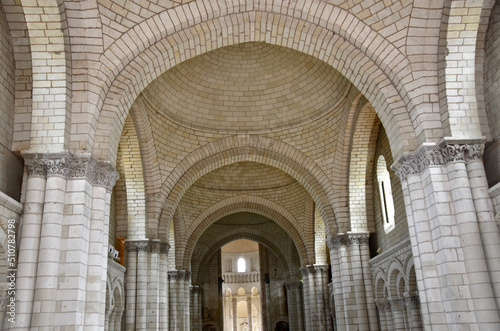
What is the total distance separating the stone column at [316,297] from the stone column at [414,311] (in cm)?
901

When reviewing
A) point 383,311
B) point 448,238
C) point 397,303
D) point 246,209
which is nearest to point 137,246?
point 383,311

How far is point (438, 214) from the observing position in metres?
8.71

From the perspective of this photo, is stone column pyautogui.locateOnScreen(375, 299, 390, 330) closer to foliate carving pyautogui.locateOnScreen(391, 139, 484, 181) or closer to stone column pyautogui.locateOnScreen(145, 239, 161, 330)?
foliate carving pyautogui.locateOnScreen(391, 139, 484, 181)

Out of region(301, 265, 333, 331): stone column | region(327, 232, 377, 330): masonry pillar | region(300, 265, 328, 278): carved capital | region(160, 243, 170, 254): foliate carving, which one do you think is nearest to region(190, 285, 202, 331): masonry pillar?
region(301, 265, 333, 331): stone column

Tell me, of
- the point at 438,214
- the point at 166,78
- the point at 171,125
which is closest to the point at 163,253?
the point at 171,125

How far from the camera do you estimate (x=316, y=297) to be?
859 inches

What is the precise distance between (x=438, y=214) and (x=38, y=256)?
716 centimetres

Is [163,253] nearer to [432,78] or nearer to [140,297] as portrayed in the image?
[140,297]

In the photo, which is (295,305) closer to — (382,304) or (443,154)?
(382,304)

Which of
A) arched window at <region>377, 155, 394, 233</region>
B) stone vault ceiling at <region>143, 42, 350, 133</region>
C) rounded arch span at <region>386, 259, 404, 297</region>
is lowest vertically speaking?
rounded arch span at <region>386, 259, 404, 297</region>

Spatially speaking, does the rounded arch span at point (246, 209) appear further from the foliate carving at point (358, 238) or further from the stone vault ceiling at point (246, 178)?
the foliate carving at point (358, 238)

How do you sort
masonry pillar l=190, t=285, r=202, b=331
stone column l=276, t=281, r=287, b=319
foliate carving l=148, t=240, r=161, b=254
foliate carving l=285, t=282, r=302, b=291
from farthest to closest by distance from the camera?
stone column l=276, t=281, r=287, b=319 → masonry pillar l=190, t=285, r=202, b=331 → foliate carving l=285, t=282, r=302, b=291 → foliate carving l=148, t=240, r=161, b=254

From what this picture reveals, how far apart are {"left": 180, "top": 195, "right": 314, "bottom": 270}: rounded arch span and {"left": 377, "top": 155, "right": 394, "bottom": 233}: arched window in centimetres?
723

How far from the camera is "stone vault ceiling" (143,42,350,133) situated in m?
15.9
